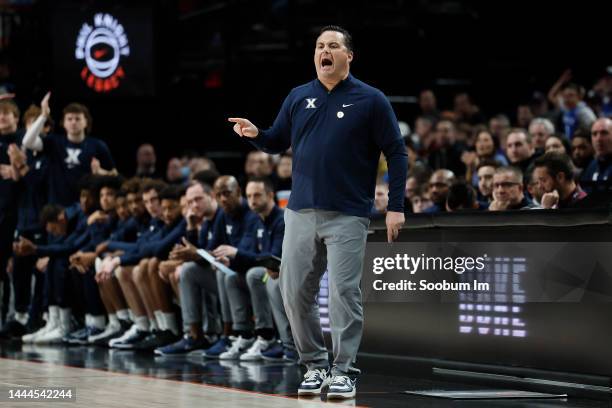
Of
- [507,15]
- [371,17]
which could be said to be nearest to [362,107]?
[371,17]

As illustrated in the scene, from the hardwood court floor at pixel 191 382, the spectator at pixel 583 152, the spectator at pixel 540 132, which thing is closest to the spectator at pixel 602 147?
the spectator at pixel 583 152

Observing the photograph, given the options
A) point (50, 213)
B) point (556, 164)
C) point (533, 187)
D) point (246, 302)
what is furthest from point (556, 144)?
point (50, 213)

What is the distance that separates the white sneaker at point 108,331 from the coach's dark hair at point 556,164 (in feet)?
16.5

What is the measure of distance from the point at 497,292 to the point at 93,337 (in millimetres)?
5287

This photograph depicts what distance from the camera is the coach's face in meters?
7.04

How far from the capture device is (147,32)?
15.3 metres

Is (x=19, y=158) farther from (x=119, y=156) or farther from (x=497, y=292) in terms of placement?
(x=497, y=292)

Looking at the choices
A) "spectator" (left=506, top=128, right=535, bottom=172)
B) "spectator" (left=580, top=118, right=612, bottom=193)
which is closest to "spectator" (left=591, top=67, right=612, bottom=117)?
"spectator" (left=506, top=128, right=535, bottom=172)

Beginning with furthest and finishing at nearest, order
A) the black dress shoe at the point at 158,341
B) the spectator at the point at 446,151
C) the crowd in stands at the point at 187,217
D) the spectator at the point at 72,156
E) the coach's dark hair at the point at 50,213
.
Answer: the spectator at the point at 446,151 < the spectator at the point at 72,156 < the coach's dark hair at the point at 50,213 < the black dress shoe at the point at 158,341 < the crowd in stands at the point at 187,217

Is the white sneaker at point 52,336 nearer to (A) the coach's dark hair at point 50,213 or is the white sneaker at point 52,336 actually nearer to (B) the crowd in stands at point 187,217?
(B) the crowd in stands at point 187,217

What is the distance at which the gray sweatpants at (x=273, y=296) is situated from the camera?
384 inches

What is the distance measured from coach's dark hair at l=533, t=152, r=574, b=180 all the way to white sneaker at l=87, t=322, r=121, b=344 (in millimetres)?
5033

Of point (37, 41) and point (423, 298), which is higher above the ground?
point (37, 41)

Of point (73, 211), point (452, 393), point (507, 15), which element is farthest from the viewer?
point (507, 15)
